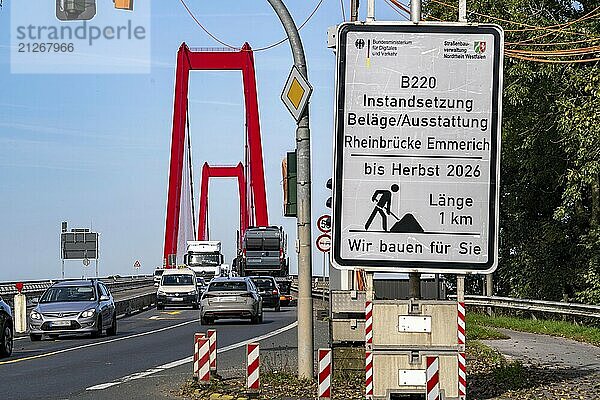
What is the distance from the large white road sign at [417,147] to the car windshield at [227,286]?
2423cm

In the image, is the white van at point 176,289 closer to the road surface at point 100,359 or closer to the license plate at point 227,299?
the road surface at point 100,359

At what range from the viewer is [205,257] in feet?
246

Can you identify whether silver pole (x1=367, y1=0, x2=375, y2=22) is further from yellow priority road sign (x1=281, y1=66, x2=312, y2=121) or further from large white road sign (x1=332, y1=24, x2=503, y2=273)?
yellow priority road sign (x1=281, y1=66, x2=312, y2=121)

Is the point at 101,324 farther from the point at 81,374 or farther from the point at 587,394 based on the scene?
the point at 587,394

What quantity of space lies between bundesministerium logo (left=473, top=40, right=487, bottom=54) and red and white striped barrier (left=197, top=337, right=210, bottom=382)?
558 centimetres

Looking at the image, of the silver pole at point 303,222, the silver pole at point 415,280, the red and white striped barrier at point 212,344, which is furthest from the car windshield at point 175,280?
the silver pole at point 415,280

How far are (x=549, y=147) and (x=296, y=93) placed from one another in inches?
742

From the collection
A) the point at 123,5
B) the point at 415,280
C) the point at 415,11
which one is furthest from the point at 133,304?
the point at 415,11

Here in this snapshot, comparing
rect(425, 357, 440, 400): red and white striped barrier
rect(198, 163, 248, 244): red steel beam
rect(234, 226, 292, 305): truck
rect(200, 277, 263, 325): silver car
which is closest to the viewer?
rect(425, 357, 440, 400): red and white striped barrier

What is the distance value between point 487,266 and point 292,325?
907 inches

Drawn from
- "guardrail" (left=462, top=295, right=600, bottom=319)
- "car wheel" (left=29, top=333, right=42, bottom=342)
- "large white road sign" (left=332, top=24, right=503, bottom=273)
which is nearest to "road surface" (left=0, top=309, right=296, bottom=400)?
"car wheel" (left=29, top=333, right=42, bottom=342)

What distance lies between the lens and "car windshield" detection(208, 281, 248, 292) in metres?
35.8

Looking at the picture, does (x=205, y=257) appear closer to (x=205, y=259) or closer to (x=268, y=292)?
(x=205, y=259)

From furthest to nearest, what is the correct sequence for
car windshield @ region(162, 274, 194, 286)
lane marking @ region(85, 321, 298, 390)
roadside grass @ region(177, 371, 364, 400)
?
car windshield @ region(162, 274, 194, 286) → lane marking @ region(85, 321, 298, 390) → roadside grass @ region(177, 371, 364, 400)
